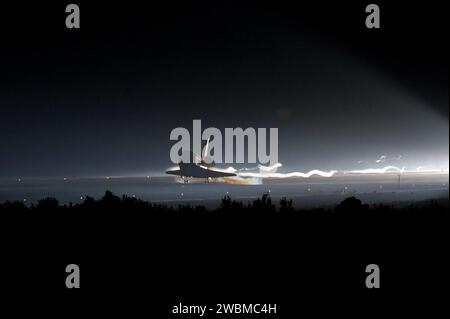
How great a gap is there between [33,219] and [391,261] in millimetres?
30304

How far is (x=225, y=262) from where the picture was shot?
35.4 meters

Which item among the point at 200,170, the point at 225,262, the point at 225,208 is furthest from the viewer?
the point at 200,170

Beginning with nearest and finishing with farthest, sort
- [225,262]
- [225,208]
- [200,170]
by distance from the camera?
[225,262] < [225,208] < [200,170]

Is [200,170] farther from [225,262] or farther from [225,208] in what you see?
[225,262]

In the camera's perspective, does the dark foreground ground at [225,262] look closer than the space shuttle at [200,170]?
Yes

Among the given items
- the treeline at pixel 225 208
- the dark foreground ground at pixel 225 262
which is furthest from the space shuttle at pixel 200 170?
the dark foreground ground at pixel 225 262

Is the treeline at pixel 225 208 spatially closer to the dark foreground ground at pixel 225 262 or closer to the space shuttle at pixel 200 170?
the dark foreground ground at pixel 225 262

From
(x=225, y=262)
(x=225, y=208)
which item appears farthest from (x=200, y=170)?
(x=225, y=262)

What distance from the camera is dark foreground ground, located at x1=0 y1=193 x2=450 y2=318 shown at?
28844 millimetres

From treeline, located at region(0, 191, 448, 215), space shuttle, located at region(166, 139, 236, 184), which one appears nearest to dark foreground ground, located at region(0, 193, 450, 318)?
treeline, located at region(0, 191, 448, 215)

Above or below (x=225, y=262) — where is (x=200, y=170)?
above

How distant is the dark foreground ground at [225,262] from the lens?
1136 inches

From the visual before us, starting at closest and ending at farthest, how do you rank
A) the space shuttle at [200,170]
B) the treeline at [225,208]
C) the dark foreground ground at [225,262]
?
the dark foreground ground at [225,262], the treeline at [225,208], the space shuttle at [200,170]
